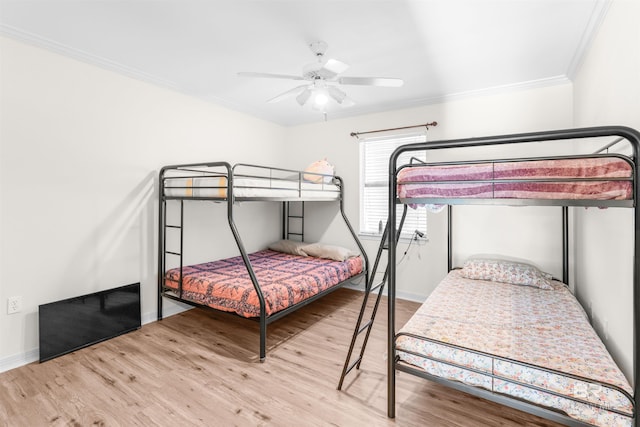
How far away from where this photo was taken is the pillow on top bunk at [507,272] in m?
Result: 2.82

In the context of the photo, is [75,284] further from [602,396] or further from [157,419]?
[602,396]

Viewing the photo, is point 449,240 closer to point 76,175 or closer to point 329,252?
point 329,252

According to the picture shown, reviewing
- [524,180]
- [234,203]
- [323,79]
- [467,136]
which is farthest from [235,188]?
[467,136]

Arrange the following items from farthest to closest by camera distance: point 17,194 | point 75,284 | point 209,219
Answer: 1. point 209,219
2. point 75,284
3. point 17,194

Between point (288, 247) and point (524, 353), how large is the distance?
3.18 m

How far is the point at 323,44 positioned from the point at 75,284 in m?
2.82

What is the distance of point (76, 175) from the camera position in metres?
2.60

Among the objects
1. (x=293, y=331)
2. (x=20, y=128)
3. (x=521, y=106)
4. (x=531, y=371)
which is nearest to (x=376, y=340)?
(x=293, y=331)

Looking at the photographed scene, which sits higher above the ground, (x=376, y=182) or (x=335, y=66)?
(x=335, y=66)

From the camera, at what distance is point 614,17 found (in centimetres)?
183

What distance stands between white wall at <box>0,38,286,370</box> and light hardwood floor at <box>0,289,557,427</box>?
0.54 m

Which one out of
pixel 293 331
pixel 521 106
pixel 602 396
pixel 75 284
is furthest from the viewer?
pixel 521 106

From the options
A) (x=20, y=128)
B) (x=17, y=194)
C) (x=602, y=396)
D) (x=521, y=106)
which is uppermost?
(x=521, y=106)

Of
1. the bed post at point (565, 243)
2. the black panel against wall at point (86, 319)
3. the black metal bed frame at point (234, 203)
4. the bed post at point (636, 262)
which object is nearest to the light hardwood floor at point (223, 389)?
the black panel against wall at point (86, 319)
